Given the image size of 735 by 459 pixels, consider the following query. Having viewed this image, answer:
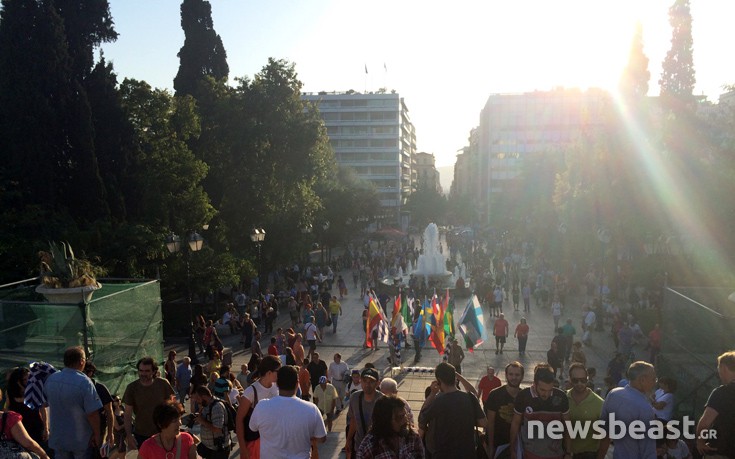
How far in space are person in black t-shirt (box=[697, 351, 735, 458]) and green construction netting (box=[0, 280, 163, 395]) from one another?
359 inches

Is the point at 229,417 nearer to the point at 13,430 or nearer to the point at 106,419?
the point at 106,419

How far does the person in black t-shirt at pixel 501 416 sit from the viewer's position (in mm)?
5891

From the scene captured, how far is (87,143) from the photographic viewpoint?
2145 cm

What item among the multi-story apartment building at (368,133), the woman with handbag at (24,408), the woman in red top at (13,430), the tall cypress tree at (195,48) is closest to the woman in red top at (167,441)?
the woman in red top at (13,430)

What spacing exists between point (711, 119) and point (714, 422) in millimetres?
29015

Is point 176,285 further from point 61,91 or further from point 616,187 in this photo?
point 616,187

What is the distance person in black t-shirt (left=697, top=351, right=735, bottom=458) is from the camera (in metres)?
5.34

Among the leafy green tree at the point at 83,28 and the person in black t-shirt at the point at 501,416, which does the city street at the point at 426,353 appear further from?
the leafy green tree at the point at 83,28

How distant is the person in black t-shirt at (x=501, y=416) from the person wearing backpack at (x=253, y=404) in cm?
213

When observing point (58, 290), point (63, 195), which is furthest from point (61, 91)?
point (58, 290)

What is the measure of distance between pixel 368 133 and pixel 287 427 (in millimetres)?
109553

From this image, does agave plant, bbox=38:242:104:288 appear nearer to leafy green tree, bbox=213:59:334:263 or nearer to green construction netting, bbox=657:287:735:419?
green construction netting, bbox=657:287:735:419

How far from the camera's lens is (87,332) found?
10328mm

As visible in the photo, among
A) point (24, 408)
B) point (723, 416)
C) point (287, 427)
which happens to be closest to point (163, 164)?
point (24, 408)
